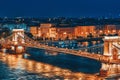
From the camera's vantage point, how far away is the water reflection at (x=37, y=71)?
2191cm

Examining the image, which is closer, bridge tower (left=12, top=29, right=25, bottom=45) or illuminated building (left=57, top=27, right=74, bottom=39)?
bridge tower (left=12, top=29, right=25, bottom=45)

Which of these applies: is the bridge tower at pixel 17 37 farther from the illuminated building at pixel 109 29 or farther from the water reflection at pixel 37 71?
the illuminated building at pixel 109 29

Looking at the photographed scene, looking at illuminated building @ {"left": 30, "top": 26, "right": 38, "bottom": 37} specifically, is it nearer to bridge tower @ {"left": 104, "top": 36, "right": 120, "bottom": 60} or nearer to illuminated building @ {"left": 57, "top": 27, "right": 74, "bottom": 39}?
illuminated building @ {"left": 57, "top": 27, "right": 74, "bottom": 39}

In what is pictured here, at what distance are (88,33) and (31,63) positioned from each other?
670 inches

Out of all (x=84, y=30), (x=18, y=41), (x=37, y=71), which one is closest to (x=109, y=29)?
(x=84, y=30)

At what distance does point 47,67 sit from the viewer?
24469mm

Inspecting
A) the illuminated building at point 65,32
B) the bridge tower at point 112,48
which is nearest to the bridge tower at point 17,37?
the illuminated building at point 65,32

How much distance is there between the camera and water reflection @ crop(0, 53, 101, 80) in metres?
21.9

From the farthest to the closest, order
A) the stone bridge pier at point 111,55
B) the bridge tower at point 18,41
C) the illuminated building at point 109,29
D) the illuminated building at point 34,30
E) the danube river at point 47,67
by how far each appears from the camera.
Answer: the illuminated building at point 109,29
the illuminated building at point 34,30
the bridge tower at point 18,41
the stone bridge pier at point 111,55
the danube river at point 47,67

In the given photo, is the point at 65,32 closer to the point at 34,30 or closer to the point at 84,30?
the point at 84,30

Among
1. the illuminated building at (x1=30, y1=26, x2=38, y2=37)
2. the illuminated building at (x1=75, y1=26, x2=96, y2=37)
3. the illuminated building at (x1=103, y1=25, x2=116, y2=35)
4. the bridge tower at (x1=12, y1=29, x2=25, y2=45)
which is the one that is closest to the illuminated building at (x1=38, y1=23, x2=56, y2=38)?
the illuminated building at (x1=30, y1=26, x2=38, y2=37)

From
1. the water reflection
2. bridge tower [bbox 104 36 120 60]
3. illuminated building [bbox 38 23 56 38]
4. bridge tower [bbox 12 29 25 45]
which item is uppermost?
illuminated building [bbox 38 23 56 38]

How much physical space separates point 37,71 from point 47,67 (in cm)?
112

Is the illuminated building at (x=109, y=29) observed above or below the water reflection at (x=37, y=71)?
above
